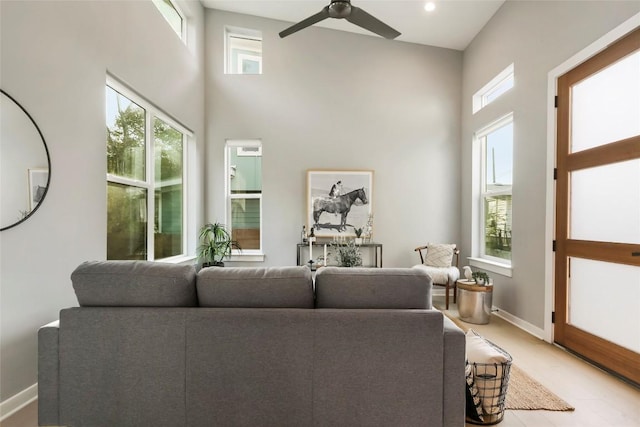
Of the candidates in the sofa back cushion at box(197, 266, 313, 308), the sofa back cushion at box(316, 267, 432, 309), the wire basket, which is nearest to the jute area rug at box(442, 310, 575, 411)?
the wire basket

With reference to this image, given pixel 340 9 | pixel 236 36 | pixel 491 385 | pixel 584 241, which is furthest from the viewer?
pixel 236 36

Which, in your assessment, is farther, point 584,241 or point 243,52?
point 243,52

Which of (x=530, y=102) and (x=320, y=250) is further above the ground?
(x=530, y=102)

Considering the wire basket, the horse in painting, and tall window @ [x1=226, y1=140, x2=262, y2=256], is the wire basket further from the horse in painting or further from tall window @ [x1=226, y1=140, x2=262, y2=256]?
tall window @ [x1=226, y1=140, x2=262, y2=256]

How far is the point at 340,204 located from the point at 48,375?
403 cm

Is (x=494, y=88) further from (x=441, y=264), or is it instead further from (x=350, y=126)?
(x=441, y=264)

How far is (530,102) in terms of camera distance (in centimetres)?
350

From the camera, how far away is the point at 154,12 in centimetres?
356

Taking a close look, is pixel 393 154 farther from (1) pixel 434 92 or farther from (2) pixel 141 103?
(2) pixel 141 103

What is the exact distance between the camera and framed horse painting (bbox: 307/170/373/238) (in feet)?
17.0

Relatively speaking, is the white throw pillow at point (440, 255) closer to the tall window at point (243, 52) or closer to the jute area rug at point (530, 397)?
the jute area rug at point (530, 397)

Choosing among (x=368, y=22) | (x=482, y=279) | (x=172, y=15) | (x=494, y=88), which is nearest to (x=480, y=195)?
(x=494, y=88)

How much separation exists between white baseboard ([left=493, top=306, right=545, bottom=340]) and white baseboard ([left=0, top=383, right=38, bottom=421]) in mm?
4136

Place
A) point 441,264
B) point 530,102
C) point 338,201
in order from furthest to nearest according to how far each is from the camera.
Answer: point 338,201
point 441,264
point 530,102
